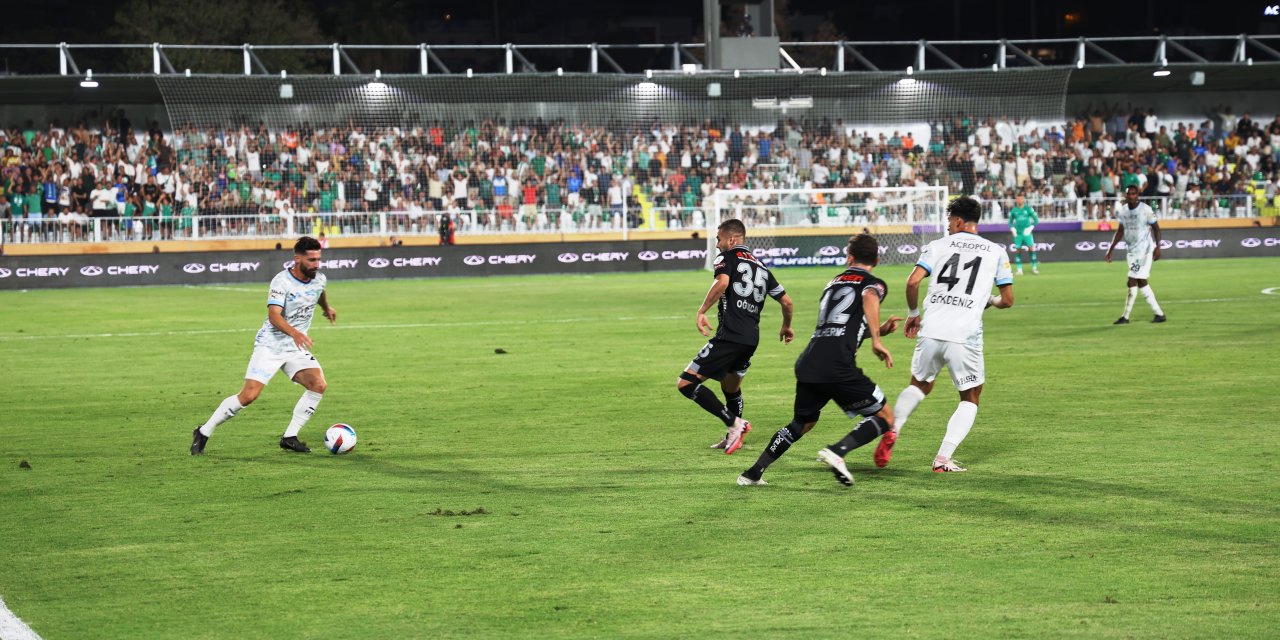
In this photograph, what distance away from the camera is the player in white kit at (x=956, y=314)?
32.4 ft

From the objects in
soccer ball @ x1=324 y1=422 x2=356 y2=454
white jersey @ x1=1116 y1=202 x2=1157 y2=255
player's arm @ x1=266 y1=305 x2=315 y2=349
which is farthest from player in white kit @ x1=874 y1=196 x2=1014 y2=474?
white jersey @ x1=1116 y1=202 x2=1157 y2=255

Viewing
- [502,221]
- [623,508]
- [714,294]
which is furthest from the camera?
[502,221]

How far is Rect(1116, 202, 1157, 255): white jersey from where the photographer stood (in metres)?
22.4

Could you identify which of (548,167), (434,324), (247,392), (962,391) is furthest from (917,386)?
(548,167)

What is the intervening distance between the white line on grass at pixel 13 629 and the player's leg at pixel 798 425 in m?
4.70

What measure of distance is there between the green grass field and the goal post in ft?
81.7

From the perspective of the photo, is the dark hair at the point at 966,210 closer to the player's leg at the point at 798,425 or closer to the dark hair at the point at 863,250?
the dark hair at the point at 863,250

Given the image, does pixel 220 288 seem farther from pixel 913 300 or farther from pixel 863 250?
pixel 863 250

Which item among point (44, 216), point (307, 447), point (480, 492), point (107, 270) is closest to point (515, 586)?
point (480, 492)

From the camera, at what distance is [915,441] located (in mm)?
11523

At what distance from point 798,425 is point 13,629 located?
194 inches

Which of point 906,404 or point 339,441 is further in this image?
point 339,441

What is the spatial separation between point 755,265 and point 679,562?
412 centimetres

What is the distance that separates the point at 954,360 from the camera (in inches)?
389
